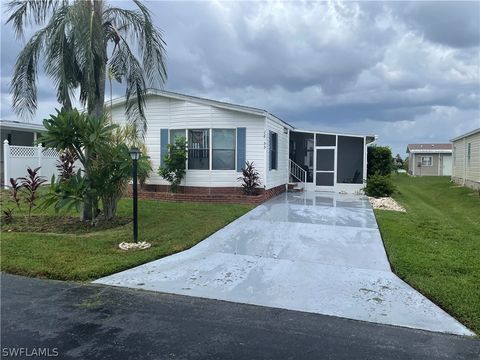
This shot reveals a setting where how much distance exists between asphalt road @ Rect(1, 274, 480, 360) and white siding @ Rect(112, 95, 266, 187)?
920cm

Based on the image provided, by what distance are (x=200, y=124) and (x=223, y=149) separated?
3.85ft

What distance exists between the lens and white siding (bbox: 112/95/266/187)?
43.5 ft

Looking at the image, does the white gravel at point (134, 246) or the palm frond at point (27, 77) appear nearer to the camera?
the white gravel at point (134, 246)

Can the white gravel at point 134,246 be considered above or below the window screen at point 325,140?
below

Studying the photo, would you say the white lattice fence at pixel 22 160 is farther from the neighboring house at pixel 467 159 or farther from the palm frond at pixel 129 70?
the neighboring house at pixel 467 159

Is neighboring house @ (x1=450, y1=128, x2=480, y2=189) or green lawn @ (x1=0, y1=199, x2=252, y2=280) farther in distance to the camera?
neighboring house @ (x1=450, y1=128, x2=480, y2=189)

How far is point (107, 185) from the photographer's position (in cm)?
836

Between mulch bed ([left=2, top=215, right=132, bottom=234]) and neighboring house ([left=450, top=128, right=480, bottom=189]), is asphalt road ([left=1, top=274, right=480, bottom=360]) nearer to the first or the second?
mulch bed ([left=2, top=215, right=132, bottom=234])

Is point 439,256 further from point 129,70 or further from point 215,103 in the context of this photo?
point 215,103

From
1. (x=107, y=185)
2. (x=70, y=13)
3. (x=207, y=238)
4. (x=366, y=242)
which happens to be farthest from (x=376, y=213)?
(x=70, y=13)

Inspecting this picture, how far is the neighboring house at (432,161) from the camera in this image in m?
38.7
